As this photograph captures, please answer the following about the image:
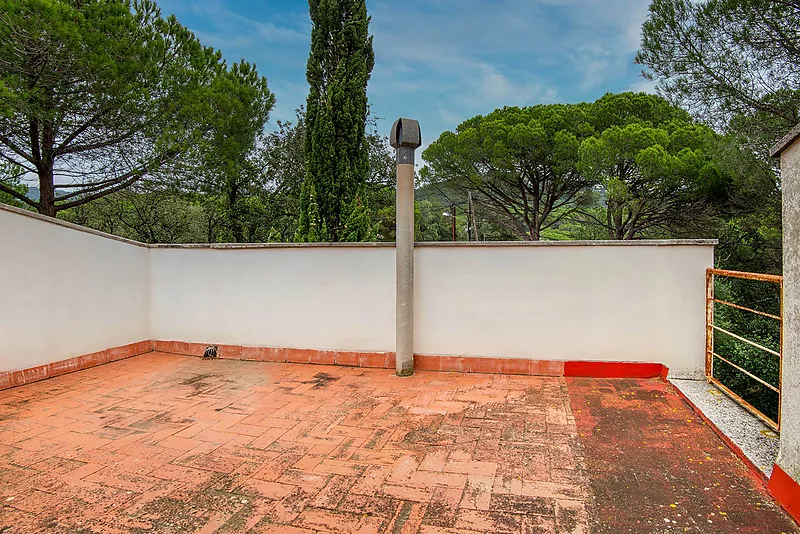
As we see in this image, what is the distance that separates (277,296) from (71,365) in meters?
2.19

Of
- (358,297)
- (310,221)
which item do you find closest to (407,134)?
(358,297)

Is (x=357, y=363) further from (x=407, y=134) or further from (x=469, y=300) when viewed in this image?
(x=407, y=134)

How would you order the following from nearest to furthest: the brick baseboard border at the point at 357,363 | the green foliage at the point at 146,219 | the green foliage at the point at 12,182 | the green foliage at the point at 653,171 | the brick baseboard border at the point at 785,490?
the brick baseboard border at the point at 785,490 < the brick baseboard border at the point at 357,363 < the green foliage at the point at 12,182 < the green foliage at the point at 653,171 < the green foliage at the point at 146,219

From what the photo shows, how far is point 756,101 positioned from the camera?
688 cm

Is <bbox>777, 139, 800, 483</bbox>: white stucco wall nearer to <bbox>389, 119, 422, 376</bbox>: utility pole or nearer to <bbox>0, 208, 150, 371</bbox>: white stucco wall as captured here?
<bbox>389, 119, 422, 376</bbox>: utility pole

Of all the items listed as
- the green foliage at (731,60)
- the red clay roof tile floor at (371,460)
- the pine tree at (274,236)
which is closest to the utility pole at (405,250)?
the red clay roof tile floor at (371,460)

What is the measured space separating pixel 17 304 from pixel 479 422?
4314 millimetres

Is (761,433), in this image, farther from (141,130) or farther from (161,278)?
(141,130)

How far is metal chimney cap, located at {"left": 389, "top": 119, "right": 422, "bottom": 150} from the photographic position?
419cm

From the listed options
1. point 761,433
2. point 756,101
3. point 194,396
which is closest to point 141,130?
point 194,396

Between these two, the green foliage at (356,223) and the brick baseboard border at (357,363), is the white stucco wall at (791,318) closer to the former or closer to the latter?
the brick baseboard border at (357,363)

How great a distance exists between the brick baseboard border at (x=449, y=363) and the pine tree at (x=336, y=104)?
3579 mm

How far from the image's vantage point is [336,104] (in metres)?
7.91

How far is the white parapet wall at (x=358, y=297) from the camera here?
3.86 m
